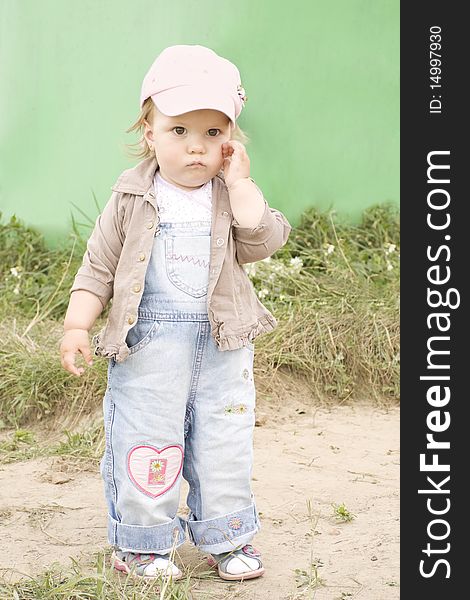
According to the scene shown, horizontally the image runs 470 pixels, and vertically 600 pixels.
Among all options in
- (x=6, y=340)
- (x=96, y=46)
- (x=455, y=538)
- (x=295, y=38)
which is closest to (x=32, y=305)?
(x=6, y=340)

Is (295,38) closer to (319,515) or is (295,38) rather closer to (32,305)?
(32,305)

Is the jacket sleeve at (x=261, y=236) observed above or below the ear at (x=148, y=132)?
below

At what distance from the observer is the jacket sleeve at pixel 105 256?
129 inches

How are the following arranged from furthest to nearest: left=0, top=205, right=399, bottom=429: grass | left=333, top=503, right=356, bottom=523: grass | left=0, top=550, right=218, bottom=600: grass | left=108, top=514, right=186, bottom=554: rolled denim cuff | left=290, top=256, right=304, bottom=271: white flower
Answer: left=290, top=256, right=304, bottom=271: white flower → left=0, top=205, right=399, bottom=429: grass → left=333, top=503, right=356, bottom=523: grass → left=108, top=514, right=186, bottom=554: rolled denim cuff → left=0, top=550, right=218, bottom=600: grass

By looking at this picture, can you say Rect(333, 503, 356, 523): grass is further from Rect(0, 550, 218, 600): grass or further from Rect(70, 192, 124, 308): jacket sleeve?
Rect(70, 192, 124, 308): jacket sleeve

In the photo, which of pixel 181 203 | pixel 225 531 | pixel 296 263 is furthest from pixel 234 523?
pixel 296 263

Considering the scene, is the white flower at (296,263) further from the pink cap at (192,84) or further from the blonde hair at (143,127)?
the pink cap at (192,84)

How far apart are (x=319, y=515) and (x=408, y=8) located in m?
1.70

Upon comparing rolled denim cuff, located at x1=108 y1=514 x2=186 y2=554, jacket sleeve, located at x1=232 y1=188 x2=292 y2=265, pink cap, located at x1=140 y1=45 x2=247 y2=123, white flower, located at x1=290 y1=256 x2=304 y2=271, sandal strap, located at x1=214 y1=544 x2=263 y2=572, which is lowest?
sandal strap, located at x1=214 y1=544 x2=263 y2=572

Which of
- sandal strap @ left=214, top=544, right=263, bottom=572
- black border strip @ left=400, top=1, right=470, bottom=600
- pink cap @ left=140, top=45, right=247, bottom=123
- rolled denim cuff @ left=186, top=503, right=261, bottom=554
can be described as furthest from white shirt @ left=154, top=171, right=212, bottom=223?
sandal strap @ left=214, top=544, right=263, bottom=572

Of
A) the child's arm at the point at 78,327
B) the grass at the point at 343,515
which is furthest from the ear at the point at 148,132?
the grass at the point at 343,515

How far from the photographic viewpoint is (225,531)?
337 centimetres

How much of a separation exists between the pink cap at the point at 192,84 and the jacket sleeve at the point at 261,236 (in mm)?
304

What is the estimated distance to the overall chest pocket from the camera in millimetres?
3240
